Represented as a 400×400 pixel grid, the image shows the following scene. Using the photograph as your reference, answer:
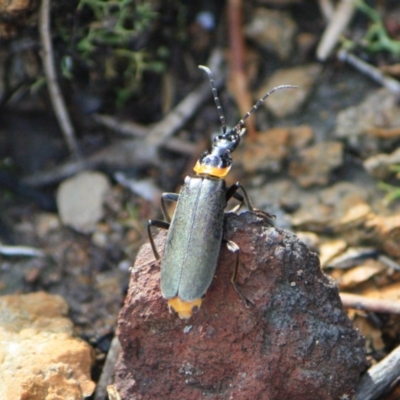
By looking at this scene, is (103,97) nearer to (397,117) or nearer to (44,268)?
(44,268)

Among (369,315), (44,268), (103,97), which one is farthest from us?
(103,97)

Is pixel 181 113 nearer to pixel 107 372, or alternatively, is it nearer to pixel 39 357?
pixel 107 372

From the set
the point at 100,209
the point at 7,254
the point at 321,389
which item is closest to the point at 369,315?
the point at 321,389

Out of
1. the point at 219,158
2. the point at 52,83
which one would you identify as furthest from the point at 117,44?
the point at 219,158

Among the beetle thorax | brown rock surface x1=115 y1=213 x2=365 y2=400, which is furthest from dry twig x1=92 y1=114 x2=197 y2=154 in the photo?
brown rock surface x1=115 y1=213 x2=365 y2=400

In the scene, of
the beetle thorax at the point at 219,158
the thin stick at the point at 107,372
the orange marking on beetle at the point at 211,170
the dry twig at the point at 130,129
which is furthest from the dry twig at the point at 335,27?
the thin stick at the point at 107,372

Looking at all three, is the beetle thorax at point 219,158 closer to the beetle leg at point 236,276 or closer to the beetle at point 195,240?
the beetle at point 195,240

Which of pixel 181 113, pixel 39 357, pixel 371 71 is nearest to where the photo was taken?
pixel 39 357

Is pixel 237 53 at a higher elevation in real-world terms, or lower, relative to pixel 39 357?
higher
